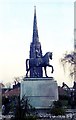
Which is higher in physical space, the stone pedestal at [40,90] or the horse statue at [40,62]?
the horse statue at [40,62]

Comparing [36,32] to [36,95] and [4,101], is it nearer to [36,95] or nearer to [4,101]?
[4,101]

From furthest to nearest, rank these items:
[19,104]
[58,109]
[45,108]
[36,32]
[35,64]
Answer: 1. [36,32]
2. [35,64]
3. [45,108]
4. [58,109]
5. [19,104]

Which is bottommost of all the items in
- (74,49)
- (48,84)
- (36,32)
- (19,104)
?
(19,104)

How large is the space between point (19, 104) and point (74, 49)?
64.5ft

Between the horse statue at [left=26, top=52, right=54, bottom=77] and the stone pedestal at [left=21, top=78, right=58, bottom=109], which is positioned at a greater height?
the horse statue at [left=26, top=52, right=54, bottom=77]

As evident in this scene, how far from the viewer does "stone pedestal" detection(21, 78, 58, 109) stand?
45375 mm

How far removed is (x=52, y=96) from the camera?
151 feet

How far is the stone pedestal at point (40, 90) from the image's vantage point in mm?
45375

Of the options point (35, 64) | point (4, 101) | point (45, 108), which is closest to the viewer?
point (45, 108)

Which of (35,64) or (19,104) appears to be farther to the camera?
(35,64)

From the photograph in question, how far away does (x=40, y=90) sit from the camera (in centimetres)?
4575

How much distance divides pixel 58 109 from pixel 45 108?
28.5ft

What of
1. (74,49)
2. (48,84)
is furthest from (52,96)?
(74,49)

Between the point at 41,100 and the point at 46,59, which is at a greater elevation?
the point at 46,59
